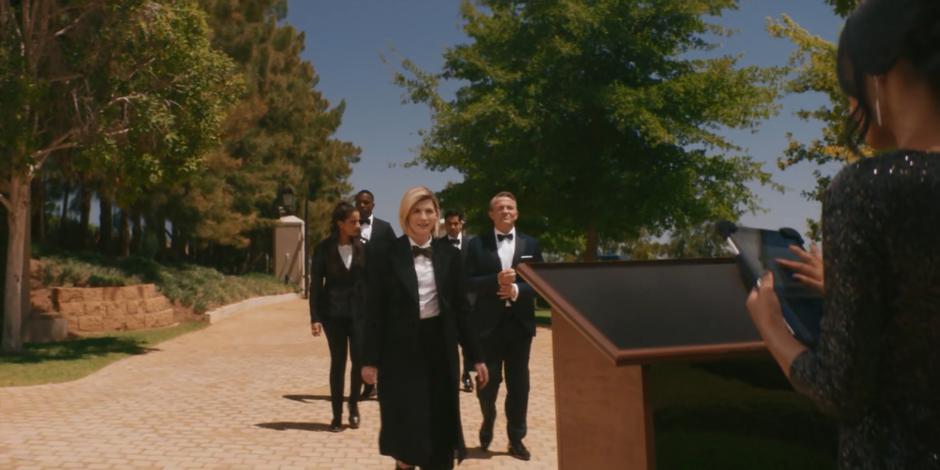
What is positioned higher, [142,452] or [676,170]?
[676,170]

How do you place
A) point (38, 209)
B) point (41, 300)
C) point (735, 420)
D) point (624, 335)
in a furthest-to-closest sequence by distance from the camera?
point (38, 209)
point (41, 300)
point (735, 420)
point (624, 335)

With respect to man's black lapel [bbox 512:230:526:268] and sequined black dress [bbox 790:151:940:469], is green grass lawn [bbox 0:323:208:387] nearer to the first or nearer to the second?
man's black lapel [bbox 512:230:526:268]

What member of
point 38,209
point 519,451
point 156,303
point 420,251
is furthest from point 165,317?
point 420,251

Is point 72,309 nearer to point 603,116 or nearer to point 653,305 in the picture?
point 603,116

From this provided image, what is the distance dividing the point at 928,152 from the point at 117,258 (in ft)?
89.2

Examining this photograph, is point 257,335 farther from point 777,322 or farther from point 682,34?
point 777,322

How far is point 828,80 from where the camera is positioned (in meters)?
18.6

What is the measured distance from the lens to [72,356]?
15875 mm

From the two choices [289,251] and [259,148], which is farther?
[289,251]

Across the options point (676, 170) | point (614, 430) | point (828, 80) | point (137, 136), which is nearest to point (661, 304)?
point (614, 430)

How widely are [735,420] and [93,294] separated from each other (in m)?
21.3

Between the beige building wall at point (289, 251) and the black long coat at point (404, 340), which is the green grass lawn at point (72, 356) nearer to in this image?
the black long coat at point (404, 340)

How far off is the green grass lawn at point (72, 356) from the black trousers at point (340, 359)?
6.49 meters

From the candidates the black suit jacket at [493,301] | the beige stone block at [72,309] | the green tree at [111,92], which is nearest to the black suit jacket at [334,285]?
the black suit jacket at [493,301]
